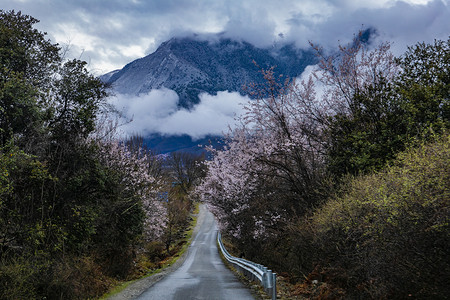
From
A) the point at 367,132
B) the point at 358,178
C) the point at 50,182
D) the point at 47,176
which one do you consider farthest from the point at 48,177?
the point at 367,132

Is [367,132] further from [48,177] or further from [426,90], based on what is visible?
[48,177]

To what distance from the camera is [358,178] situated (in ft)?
39.3

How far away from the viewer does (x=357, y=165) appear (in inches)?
598

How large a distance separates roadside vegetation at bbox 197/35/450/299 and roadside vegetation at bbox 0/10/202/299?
26.3 feet

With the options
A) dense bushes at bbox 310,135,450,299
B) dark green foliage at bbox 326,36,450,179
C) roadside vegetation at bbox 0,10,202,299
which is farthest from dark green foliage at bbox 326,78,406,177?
roadside vegetation at bbox 0,10,202,299

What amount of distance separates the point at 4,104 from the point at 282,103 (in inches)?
484

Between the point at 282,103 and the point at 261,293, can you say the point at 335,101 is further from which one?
the point at 261,293

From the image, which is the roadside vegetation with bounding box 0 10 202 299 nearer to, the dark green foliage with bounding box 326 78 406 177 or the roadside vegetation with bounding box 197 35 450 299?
the roadside vegetation with bounding box 197 35 450 299

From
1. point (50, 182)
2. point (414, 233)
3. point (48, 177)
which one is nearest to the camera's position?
point (414, 233)

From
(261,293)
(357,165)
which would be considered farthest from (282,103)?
(261,293)

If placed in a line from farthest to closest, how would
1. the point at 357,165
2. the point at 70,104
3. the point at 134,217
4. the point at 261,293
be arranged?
the point at 134,217 → the point at 70,104 → the point at 357,165 → the point at 261,293

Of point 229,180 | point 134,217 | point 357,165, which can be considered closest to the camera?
point 357,165

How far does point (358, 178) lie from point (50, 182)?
1216 cm

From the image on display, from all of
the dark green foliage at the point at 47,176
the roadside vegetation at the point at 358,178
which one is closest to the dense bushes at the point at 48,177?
the dark green foliage at the point at 47,176
